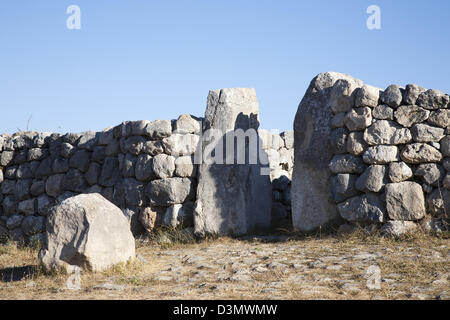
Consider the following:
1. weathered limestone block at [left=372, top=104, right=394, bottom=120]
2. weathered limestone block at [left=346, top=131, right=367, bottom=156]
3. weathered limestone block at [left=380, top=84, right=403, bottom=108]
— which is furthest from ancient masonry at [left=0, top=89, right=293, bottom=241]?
weathered limestone block at [left=380, top=84, right=403, bottom=108]

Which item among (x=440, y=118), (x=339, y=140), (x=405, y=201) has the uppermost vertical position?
(x=440, y=118)

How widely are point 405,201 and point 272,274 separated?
99.4 inches

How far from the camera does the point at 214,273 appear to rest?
237 inches

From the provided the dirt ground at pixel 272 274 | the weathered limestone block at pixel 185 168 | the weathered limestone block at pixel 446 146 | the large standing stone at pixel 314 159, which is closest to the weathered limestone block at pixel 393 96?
the large standing stone at pixel 314 159

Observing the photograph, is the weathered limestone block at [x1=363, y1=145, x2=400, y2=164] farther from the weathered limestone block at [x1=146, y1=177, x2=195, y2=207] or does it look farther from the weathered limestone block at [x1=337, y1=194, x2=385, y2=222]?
the weathered limestone block at [x1=146, y1=177, x2=195, y2=207]

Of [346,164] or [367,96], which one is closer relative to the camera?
[367,96]

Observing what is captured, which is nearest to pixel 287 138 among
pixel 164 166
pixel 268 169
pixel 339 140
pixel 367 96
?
pixel 268 169

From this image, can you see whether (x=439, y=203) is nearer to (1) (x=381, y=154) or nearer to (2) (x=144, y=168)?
(1) (x=381, y=154)

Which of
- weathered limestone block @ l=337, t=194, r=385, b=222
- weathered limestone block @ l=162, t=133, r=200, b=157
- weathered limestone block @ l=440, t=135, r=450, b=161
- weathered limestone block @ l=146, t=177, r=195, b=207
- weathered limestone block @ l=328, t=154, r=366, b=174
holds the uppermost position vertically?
weathered limestone block @ l=162, t=133, r=200, b=157

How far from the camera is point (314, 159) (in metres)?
8.07

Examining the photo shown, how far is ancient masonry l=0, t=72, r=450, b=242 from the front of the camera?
7230 mm

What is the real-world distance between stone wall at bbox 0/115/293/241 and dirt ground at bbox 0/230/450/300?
4.18 ft

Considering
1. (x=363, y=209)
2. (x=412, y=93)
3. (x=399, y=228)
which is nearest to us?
(x=399, y=228)
